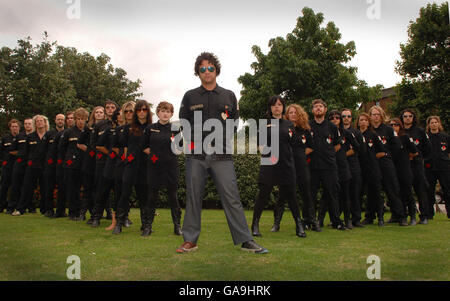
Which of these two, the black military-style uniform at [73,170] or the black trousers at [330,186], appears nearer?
the black trousers at [330,186]

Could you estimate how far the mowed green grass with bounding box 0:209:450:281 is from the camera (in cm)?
396

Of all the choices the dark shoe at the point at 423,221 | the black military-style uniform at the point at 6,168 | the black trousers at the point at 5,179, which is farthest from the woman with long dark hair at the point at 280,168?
the black trousers at the point at 5,179

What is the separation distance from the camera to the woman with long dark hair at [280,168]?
6641mm

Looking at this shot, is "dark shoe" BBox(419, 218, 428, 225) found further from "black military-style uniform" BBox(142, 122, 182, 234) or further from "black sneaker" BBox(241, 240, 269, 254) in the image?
"black military-style uniform" BBox(142, 122, 182, 234)

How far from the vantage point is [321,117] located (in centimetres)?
767

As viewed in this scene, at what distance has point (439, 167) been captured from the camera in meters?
9.71

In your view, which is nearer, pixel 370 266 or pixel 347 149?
pixel 370 266

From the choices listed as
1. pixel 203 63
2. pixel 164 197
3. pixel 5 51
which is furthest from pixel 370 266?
pixel 5 51

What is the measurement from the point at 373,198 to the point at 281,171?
10.3 feet

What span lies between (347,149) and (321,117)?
1.03 m

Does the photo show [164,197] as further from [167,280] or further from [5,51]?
[5,51]

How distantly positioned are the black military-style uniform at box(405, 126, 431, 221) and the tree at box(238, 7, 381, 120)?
19.6m

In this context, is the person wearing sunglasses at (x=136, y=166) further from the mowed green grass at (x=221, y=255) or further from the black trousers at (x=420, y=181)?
the black trousers at (x=420, y=181)

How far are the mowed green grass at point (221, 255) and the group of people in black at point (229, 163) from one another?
0.40 meters
